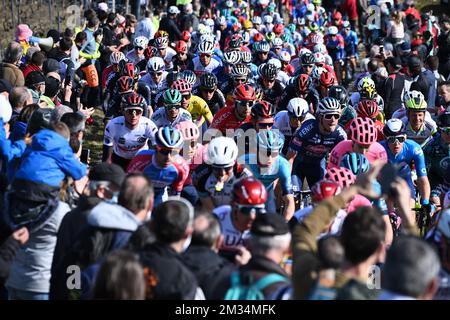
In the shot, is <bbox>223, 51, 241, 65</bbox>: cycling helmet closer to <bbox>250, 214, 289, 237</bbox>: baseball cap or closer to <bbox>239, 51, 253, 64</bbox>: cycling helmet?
<bbox>239, 51, 253, 64</bbox>: cycling helmet

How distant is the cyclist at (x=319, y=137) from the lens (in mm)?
11320

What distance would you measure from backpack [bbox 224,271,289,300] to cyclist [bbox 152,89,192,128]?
6385 millimetres

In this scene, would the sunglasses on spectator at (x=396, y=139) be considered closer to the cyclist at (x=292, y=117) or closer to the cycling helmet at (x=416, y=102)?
the cyclist at (x=292, y=117)

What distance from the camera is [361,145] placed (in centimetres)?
1018

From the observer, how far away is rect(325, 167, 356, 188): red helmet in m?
8.49

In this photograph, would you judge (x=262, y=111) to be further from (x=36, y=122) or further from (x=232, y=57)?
(x=232, y=57)

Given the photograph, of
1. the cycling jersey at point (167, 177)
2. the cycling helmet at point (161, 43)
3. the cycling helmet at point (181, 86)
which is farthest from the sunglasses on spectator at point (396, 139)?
the cycling helmet at point (161, 43)

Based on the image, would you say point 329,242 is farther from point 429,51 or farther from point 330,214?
point 429,51

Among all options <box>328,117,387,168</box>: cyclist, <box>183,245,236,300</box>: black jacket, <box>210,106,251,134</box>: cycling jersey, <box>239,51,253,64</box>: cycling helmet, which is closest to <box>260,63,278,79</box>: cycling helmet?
<box>239,51,253,64</box>: cycling helmet

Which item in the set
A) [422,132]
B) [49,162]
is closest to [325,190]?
[49,162]

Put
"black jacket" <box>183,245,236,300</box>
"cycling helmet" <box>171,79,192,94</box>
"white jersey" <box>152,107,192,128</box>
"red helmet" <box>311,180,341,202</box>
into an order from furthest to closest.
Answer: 1. "cycling helmet" <box>171,79,192,94</box>
2. "white jersey" <box>152,107,192,128</box>
3. "red helmet" <box>311,180,341,202</box>
4. "black jacket" <box>183,245,236,300</box>

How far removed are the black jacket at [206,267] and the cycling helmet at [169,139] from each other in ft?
10.4

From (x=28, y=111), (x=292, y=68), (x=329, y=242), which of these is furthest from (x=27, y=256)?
(x=292, y=68)

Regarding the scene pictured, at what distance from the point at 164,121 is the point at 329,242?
6833mm
